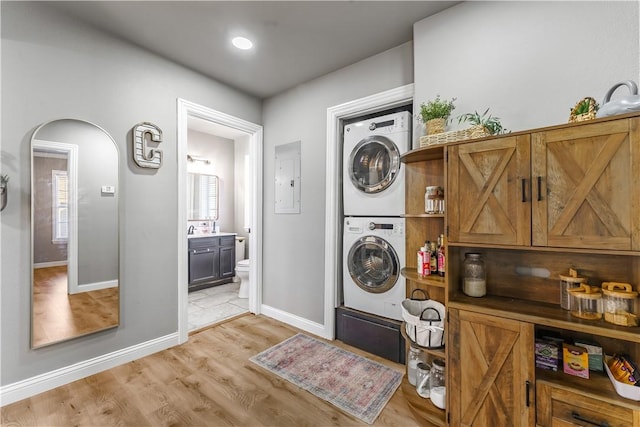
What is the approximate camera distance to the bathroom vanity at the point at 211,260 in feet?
13.5

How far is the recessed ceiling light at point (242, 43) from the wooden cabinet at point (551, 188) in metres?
1.89

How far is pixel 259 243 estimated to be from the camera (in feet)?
10.9

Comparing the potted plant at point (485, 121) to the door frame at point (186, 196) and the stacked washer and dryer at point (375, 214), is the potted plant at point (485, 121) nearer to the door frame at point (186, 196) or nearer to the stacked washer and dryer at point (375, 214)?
the stacked washer and dryer at point (375, 214)

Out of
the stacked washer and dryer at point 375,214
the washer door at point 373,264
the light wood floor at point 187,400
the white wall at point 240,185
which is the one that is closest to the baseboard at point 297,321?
the stacked washer and dryer at point 375,214

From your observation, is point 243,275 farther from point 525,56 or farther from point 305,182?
point 525,56

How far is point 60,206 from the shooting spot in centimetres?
196

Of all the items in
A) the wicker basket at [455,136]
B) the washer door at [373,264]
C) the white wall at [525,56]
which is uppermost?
the white wall at [525,56]

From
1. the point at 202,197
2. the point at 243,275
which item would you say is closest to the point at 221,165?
the point at 202,197

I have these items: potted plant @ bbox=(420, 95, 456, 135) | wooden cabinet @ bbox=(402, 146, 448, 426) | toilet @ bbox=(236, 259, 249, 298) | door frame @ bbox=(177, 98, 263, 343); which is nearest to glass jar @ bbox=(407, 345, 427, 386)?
wooden cabinet @ bbox=(402, 146, 448, 426)

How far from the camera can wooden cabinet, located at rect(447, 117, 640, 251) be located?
3.56 feet

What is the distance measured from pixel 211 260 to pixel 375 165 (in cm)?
325

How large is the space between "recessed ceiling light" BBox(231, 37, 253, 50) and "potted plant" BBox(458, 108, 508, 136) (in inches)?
71.5

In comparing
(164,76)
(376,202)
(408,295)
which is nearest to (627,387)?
(408,295)

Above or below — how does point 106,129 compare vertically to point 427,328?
above
